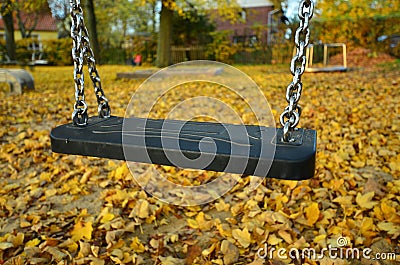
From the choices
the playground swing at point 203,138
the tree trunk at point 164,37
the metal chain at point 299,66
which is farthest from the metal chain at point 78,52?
the tree trunk at point 164,37

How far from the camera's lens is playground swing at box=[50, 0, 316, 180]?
42.4 inches

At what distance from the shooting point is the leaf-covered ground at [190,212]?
167 cm

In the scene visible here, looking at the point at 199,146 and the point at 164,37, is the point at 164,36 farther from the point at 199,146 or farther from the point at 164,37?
the point at 199,146

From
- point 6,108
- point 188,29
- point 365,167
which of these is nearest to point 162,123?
point 365,167

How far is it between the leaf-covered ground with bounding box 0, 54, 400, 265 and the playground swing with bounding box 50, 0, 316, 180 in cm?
60

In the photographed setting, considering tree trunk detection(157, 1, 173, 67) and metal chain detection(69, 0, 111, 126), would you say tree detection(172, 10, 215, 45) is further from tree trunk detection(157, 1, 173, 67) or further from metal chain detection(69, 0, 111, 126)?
metal chain detection(69, 0, 111, 126)

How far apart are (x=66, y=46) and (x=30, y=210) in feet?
50.3

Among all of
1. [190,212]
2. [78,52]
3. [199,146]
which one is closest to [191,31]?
[190,212]

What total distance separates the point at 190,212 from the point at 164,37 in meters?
8.65

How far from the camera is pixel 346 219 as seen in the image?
1.87 metres

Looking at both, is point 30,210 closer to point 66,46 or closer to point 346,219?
point 346,219

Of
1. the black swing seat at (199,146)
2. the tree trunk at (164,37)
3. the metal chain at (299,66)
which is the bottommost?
the black swing seat at (199,146)

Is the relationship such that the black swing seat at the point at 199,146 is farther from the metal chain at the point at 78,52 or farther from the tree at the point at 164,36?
the tree at the point at 164,36

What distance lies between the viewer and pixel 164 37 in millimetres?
10047
